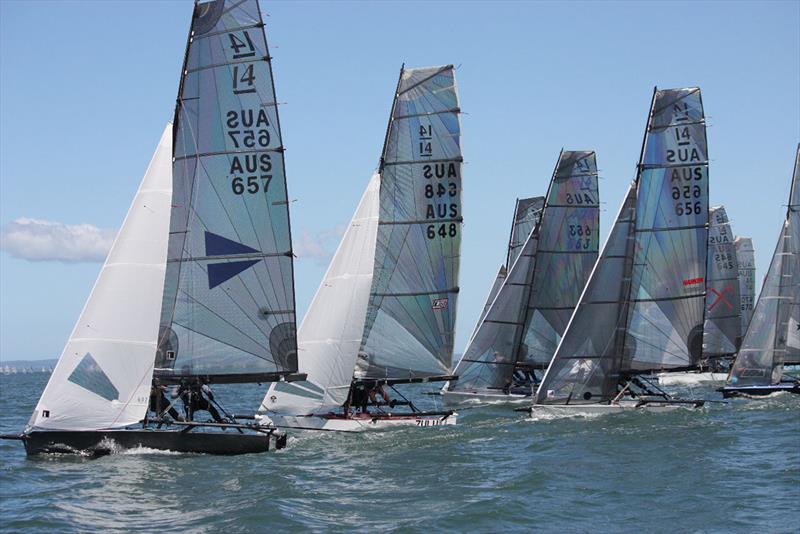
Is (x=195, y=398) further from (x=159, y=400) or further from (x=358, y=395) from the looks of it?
(x=358, y=395)

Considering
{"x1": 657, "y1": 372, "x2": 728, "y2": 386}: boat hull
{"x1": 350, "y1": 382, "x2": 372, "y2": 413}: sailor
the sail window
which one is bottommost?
{"x1": 657, "y1": 372, "x2": 728, "y2": 386}: boat hull

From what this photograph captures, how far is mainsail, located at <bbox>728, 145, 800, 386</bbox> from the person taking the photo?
4066 centimetres

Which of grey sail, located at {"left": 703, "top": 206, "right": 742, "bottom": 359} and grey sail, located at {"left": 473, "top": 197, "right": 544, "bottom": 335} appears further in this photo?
grey sail, located at {"left": 703, "top": 206, "right": 742, "bottom": 359}

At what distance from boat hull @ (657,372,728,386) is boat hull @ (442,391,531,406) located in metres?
20.9

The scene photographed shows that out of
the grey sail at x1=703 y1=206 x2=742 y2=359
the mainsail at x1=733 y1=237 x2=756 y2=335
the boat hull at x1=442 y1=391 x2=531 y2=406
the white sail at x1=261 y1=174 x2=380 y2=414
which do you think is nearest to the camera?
the white sail at x1=261 y1=174 x2=380 y2=414

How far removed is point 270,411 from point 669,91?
51.6 feet

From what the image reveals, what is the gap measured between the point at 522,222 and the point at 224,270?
24231mm

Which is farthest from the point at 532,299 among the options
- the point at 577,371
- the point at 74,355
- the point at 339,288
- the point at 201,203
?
the point at 74,355

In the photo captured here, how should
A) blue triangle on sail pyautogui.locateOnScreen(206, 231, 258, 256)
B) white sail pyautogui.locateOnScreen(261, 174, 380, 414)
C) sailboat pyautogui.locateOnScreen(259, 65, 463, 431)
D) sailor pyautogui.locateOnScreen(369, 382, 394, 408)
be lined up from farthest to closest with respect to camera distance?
sailboat pyautogui.locateOnScreen(259, 65, 463, 431) < sailor pyautogui.locateOnScreen(369, 382, 394, 408) < white sail pyautogui.locateOnScreen(261, 174, 380, 414) < blue triangle on sail pyautogui.locateOnScreen(206, 231, 258, 256)

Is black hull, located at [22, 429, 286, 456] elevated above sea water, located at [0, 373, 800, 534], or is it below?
above

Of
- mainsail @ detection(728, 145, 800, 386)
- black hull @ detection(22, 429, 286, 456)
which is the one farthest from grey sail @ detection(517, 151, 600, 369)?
black hull @ detection(22, 429, 286, 456)

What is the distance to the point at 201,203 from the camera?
25.0 meters

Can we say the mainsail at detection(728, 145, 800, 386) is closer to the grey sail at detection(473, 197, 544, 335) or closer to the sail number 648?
the grey sail at detection(473, 197, 544, 335)

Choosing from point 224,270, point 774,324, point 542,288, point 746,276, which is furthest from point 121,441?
point 746,276
